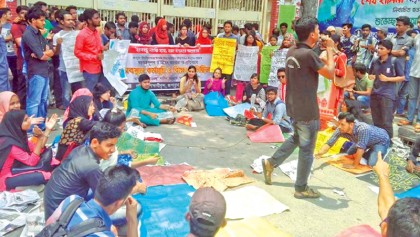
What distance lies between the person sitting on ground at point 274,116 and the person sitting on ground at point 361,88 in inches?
53.3

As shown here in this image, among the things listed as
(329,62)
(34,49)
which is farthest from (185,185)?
(34,49)

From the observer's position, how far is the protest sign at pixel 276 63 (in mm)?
9320

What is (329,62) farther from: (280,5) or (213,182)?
(280,5)

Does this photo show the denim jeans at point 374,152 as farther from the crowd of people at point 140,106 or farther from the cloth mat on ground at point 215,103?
the cloth mat on ground at point 215,103

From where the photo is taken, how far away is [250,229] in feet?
12.5

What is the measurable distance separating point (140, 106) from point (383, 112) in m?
4.01

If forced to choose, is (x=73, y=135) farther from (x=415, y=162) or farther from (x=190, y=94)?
(x=190, y=94)

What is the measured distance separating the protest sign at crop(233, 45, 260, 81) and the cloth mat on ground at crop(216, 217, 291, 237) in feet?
20.5

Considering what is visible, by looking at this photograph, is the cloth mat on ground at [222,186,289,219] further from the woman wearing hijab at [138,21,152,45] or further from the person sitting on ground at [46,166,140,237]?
the woman wearing hijab at [138,21,152,45]

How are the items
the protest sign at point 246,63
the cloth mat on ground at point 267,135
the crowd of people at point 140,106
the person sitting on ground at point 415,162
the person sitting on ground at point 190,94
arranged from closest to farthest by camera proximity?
the crowd of people at point 140,106, the person sitting on ground at point 415,162, the cloth mat on ground at point 267,135, the person sitting on ground at point 190,94, the protest sign at point 246,63

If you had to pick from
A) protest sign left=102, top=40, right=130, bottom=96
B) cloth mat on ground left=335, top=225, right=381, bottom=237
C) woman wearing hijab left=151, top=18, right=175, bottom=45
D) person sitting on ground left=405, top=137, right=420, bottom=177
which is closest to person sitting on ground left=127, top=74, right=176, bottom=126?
protest sign left=102, top=40, right=130, bottom=96

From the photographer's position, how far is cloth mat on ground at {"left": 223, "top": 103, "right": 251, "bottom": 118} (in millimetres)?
8282

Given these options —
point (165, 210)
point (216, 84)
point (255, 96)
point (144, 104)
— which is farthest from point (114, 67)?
point (165, 210)

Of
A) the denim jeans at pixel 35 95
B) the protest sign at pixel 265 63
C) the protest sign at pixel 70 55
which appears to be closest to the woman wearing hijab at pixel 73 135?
the denim jeans at pixel 35 95
